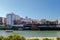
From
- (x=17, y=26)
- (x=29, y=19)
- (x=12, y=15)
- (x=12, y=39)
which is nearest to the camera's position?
(x=12, y=39)

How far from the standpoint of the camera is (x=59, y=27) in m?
26.0

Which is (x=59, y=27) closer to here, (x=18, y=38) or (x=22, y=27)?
(x=22, y=27)

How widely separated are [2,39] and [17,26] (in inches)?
889

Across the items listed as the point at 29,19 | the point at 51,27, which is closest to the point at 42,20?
the point at 29,19

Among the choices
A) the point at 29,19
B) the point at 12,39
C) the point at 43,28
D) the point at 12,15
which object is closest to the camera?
the point at 12,39

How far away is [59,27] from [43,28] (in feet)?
7.76

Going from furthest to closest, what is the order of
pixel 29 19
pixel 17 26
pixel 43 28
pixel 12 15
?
pixel 29 19
pixel 12 15
pixel 17 26
pixel 43 28

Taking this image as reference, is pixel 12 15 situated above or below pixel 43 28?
above

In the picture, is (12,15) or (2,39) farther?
(12,15)

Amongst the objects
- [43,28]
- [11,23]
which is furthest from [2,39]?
[11,23]

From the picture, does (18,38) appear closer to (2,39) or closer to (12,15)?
(2,39)

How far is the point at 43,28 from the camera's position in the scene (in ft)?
83.7

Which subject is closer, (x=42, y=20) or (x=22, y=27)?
(x=22, y=27)

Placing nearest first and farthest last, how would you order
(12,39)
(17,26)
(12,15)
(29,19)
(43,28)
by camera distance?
(12,39), (43,28), (17,26), (12,15), (29,19)
